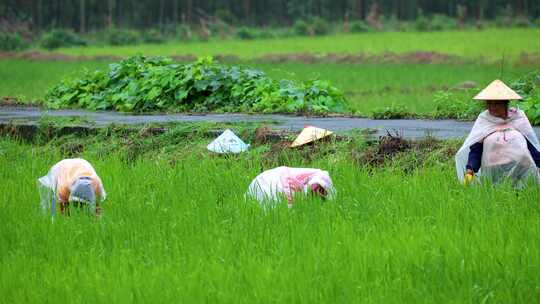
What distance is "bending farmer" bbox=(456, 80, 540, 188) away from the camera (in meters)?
6.71

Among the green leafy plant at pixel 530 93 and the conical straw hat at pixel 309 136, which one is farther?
the green leafy plant at pixel 530 93

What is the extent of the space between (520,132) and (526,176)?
0.31 m

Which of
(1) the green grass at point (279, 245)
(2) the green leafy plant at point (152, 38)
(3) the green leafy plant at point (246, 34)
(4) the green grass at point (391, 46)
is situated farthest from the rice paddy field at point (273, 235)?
(3) the green leafy plant at point (246, 34)

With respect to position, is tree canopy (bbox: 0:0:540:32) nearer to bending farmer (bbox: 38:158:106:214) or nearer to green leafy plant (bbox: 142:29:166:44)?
green leafy plant (bbox: 142:29:166:44)

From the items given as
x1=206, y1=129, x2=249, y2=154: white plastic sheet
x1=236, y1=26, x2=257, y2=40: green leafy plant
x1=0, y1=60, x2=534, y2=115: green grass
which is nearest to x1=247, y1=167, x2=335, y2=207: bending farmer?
x1=206, y1=129, x2=249, y2=154: white plastic sheet

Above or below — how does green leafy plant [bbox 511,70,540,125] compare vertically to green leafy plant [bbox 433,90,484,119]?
above

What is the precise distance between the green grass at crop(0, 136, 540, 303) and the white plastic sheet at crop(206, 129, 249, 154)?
1.55 meters

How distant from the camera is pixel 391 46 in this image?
1353 inches

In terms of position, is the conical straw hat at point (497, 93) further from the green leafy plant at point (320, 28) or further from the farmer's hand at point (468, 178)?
the green leafy plant at point (320, 28)

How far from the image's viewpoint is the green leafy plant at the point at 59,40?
148 feet

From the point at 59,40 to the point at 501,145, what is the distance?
4099 centimetres

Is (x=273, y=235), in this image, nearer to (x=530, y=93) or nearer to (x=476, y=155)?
(x=476, y=155)

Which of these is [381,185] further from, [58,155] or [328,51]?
[328,51]

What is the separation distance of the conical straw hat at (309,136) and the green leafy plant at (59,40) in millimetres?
37566
